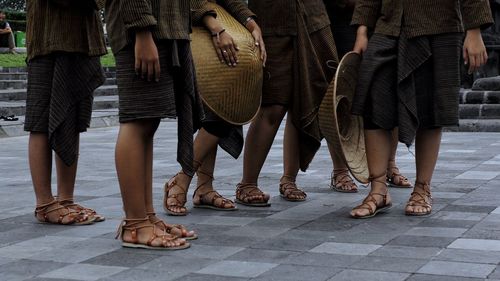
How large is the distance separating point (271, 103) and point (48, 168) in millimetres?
1359

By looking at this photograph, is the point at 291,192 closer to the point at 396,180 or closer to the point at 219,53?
the point at 396,180

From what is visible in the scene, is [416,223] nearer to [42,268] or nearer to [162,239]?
[162,239]

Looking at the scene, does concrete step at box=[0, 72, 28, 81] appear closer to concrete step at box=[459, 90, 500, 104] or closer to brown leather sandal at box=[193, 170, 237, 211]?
concrete step at box=[459, 90, 500, 104]

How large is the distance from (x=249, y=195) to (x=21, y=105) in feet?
31.4

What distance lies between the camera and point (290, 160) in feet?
20.2

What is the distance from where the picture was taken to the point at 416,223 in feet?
16.7

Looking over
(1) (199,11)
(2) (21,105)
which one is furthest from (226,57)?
(2) (21,105)

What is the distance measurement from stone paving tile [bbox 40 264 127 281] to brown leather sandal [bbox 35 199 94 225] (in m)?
1.07

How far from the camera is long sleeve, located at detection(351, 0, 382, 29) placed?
18.0 ft

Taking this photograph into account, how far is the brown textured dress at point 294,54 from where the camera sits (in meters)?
5.69

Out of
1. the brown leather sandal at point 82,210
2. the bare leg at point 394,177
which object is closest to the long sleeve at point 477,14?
the bare leg at point 394,177

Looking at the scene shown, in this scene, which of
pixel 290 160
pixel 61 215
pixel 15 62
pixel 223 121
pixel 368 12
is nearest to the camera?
pixel 61 215

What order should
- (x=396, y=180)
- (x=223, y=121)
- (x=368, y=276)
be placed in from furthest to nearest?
(x=396, y=180) < (x=223, y=121) < (x=368, y=276)

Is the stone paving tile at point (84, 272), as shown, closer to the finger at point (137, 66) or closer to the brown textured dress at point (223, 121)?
the finger at point (137, 66)
